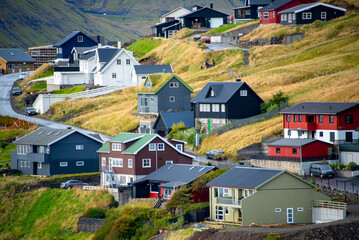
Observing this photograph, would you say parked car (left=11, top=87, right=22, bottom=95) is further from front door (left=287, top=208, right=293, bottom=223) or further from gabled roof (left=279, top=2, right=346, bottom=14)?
front door (left=287, top=208, right=293, bottom=223)

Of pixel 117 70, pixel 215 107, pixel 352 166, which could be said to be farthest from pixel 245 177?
pixel 117 70

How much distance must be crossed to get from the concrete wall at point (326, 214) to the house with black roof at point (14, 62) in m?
129

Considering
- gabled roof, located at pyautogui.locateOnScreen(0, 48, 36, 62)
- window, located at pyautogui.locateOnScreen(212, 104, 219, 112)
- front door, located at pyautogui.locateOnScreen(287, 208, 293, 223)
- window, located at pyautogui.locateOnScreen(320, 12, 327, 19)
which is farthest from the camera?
gabled roof, located at pyautogui.locateOnScreen(0, 48, 36, 62)

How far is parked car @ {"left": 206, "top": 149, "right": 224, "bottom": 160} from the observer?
7455 cm

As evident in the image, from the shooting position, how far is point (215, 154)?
2958 inches

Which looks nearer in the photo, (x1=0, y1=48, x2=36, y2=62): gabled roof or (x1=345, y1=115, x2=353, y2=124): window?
(x1=345, y1=115, x2=353, y2=124): window

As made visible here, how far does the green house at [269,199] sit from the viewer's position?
2052 inches

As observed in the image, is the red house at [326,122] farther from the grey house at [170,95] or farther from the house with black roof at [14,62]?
the house with black roof at [14,62]

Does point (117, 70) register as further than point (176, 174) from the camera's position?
Yes

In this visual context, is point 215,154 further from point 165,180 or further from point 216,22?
point 216,22

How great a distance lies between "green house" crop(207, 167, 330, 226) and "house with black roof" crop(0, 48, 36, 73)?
413 ft

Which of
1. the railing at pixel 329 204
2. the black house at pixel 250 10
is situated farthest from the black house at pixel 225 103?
the black house at pixel 250 10

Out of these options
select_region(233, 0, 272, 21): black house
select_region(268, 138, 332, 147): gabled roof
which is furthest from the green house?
select_region(233, 0, 272, 21): black house

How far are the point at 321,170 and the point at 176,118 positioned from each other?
30143mm
